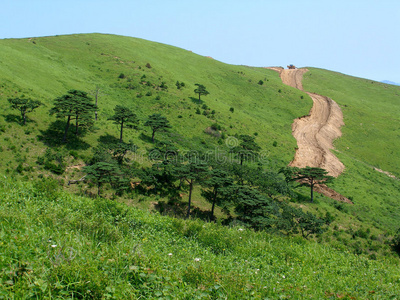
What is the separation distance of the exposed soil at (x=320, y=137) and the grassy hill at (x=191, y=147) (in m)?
2.30

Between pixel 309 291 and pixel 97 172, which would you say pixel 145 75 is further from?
pixel 309 291

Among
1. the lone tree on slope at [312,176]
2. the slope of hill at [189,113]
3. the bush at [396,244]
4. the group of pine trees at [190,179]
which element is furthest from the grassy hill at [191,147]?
the lone tree on slope at [312,176]

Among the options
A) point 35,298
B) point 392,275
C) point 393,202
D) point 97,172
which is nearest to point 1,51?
point 97,172

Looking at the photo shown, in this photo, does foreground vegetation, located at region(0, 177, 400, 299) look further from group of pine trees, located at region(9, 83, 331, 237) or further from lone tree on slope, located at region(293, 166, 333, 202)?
lone tree on slope, located at region(293, 166, 333, 202)

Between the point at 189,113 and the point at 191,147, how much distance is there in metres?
13.9

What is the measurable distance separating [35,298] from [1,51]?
214ft

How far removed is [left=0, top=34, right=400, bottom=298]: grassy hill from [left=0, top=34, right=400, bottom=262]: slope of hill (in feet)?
0.88

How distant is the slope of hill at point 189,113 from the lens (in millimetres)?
31686

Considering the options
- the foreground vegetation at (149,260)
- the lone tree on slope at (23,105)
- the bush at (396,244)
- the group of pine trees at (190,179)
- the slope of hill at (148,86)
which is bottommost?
the bush at (396,244)

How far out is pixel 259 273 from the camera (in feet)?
28.0

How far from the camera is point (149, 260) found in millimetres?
6898

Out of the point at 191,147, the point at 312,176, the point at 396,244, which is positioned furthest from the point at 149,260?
the point at 191,147

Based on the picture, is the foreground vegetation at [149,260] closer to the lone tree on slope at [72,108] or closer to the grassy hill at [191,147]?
the grassy hill at [191,147]

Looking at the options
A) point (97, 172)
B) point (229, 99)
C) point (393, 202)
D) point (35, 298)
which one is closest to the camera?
point (35, 298)
